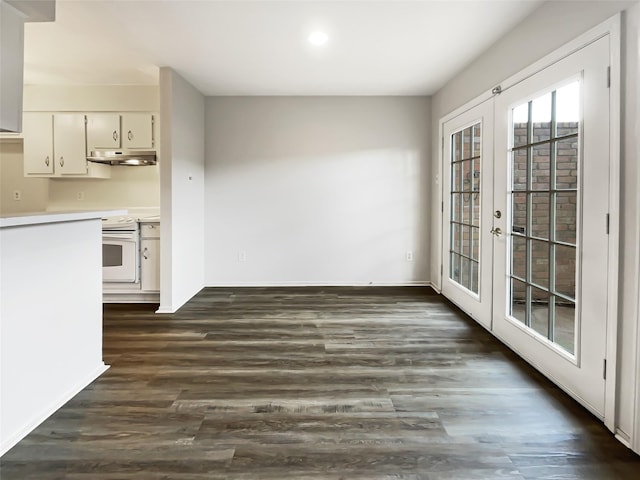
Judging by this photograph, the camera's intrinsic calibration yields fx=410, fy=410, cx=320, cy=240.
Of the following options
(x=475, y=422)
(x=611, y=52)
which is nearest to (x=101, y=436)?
(x=475, y=422)

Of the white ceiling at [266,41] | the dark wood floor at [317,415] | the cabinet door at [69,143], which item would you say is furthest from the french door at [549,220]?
the cabinet door at [69,143]

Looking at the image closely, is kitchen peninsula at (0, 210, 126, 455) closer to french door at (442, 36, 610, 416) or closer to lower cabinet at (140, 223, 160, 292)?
lower cabinet at (140, 223, 160, 292)

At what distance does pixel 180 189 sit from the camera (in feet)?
14.1

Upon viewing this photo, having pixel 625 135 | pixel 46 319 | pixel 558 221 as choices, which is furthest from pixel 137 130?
pixel 625 135

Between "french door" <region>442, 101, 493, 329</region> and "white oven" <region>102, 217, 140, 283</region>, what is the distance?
3.44 meters

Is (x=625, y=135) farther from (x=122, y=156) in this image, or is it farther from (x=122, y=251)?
(x=122, y=156)

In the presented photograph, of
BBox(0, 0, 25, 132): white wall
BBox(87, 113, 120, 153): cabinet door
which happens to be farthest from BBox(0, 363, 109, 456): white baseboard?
BBox(87, 113, 120, 153): cabinet door

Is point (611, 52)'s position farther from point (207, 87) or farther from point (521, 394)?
point (207, 87)

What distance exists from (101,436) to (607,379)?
242 centimetres

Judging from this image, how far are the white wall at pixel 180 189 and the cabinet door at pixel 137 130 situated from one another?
1.68 ft

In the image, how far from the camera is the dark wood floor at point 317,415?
169cm

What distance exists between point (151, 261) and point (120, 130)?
1596mm

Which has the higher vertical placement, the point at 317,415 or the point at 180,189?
the point at 180,189

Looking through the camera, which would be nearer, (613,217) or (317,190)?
(613,217)
